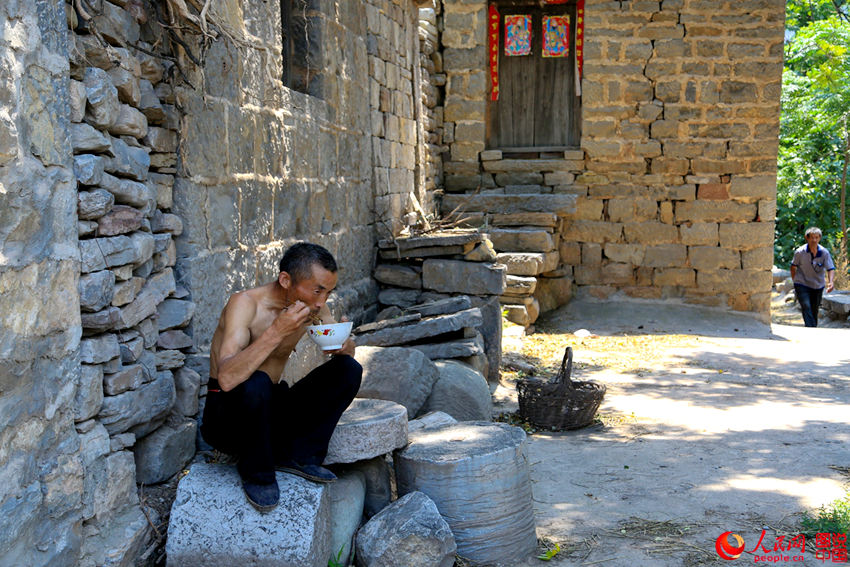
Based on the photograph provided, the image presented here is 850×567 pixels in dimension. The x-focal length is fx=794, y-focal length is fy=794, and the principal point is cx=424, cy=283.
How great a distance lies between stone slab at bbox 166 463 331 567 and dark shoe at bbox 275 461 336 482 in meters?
0.12

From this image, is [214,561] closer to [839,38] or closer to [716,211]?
[716,211]

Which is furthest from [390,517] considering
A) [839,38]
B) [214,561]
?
[839,38]

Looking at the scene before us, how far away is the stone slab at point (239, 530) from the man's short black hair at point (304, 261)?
2.85 feet

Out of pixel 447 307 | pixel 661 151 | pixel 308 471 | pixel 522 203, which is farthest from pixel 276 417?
pixel 661 151

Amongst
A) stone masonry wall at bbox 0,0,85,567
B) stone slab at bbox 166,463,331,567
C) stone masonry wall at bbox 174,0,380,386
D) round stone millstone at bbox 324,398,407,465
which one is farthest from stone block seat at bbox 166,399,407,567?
stone masonry wall at bbox 174,0,380,386

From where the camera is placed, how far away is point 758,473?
4547 mm

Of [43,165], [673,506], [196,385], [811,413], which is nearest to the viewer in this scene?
[43,165]

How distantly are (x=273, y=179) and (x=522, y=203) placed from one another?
5.71 m

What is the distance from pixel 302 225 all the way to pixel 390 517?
2534 millimetres

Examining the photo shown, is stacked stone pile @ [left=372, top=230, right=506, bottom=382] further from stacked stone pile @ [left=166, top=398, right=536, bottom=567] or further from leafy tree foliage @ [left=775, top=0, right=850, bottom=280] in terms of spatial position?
leafy tree foliage @ [left=775, top=0, right=850, bottom=280]

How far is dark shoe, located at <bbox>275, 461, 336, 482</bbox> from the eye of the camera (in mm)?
3242

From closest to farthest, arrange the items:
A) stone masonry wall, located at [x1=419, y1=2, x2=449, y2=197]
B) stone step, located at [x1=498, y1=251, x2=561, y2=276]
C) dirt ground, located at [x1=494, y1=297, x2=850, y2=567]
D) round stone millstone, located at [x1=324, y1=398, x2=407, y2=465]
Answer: round stone millstone, located at [x1=324, y1=398, x2=407, y2=465]
dirt ground, located at [x1=494, y1=297, x2=850, y2=567]
stone step, located at [x1=498, y1=251, x2=561, y2=276]
stone masonry wall, located at [x1=419, y1=2, x2=449, y2=197]

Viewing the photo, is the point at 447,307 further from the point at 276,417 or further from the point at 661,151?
the point at 661,151

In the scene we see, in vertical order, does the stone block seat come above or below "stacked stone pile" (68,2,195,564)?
below
